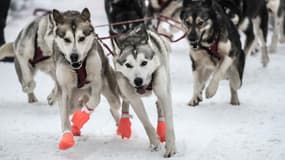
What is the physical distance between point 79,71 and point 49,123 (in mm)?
1116

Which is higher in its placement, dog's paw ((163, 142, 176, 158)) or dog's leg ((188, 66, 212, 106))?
dog's paw ((163, 142, 176, 158))

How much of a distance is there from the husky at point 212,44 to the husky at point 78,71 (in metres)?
0.98

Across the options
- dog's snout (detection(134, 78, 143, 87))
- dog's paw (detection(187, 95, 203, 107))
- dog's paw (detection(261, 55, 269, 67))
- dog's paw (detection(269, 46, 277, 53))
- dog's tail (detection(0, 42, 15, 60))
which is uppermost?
dog's snout (detection(134, 78, 143, 87))

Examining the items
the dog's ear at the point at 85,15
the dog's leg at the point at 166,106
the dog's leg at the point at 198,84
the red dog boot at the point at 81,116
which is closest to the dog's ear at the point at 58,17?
the dog's ear at the point at 85,15

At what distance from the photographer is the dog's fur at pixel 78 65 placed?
391cm

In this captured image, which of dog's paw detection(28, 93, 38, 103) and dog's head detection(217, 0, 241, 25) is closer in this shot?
dog's paw detection(28, 93, 38, 103)

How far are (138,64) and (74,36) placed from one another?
1.59ft

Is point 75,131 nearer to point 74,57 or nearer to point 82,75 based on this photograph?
point 82,75

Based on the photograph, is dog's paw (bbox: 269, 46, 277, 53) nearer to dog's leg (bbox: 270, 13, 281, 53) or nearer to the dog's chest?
dog's leg (bbox: 270, 13, 281, 53)

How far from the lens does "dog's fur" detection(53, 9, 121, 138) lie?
391cm

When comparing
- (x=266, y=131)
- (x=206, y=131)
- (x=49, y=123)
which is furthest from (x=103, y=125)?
(x=266, y=131)

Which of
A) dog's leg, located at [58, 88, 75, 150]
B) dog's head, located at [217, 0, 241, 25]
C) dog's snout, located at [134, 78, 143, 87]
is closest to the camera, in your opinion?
dog's snout, located at [134, 78, 143, 87]

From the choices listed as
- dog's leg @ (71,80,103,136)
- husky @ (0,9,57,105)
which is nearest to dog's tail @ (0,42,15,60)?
husky @ (0,9,57,105)

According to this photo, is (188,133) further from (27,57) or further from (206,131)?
(27,57)
